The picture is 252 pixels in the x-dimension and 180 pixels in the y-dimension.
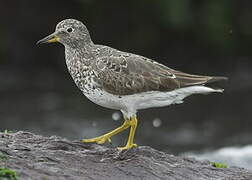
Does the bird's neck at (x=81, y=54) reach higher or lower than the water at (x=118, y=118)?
lower

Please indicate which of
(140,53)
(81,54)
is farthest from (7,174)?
(140,53)

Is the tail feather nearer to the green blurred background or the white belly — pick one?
the white belly

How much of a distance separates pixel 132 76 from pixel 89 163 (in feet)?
5.11

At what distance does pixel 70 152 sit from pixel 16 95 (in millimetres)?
9275

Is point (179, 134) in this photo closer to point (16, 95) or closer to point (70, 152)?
point (16, 95)

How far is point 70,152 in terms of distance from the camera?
7539 millimetres

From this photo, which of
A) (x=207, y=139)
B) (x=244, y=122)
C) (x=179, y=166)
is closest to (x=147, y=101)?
(x=179, y=166)

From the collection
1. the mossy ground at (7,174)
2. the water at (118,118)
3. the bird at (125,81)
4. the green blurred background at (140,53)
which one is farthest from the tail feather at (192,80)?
the green blurred background at (140,53)

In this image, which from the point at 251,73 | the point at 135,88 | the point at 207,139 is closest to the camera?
the point at 135,88

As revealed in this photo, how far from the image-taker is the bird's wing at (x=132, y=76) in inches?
316

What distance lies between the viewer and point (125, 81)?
810 centimetres

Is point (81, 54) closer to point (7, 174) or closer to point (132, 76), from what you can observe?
point (132, 76)

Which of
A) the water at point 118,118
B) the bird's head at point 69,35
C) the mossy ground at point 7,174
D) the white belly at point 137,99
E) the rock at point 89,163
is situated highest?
the water at point 118,118

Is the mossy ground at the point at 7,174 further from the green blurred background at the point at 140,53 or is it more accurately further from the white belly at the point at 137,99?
the green blurred background at the point at 140,53
